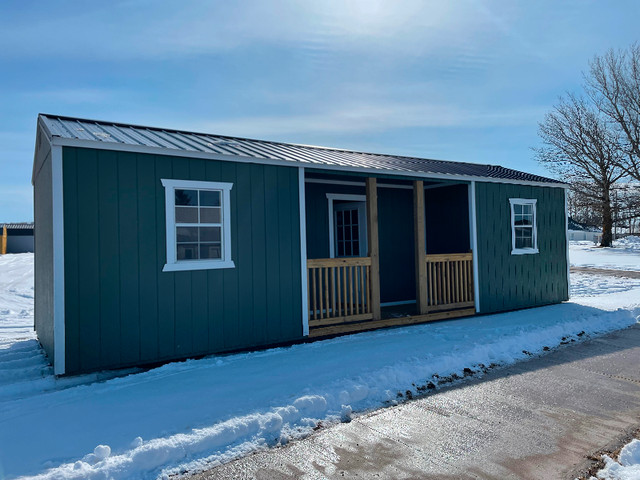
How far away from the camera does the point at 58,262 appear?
5023 mm

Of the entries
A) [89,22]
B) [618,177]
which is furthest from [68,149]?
[618,177]

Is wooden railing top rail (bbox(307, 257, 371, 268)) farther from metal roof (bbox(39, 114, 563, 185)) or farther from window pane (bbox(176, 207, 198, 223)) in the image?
window pane (bbox(176, 207, 198, 223))

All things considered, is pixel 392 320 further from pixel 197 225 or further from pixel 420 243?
pixel 197 225

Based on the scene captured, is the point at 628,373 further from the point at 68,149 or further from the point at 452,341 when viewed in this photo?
the point at 68,149

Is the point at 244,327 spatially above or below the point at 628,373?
above

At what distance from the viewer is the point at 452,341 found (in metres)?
6.61

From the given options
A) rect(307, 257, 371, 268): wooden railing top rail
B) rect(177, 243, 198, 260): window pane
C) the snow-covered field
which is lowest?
the snow-covered field

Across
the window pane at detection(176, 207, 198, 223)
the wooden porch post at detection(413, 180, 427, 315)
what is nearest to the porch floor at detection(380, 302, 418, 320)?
the wooden porch post at detection(413, 180, 427, 315)

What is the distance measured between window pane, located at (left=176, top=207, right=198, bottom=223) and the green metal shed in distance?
12 millimetres

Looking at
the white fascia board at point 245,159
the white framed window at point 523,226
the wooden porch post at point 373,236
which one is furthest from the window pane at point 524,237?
the wooden porch post at point 373,236

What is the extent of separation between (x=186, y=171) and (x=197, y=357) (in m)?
2.27

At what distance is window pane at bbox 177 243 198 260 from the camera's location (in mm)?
5883

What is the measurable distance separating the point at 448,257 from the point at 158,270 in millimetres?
5207

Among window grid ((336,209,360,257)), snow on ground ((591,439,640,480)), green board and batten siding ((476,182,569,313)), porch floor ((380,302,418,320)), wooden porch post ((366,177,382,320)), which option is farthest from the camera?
window grid ((336,209,360,257))
